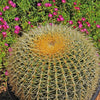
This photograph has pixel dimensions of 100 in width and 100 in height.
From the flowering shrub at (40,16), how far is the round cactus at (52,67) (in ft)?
4.83

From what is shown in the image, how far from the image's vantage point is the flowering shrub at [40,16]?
11.8 feet

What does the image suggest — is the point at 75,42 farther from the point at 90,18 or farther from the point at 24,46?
the point at 90,18

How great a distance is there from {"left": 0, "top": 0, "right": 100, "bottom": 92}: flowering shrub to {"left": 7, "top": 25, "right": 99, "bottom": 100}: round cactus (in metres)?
1.47

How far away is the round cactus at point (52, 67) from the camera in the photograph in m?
1.86

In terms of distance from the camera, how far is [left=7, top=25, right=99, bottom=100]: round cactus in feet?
6.10

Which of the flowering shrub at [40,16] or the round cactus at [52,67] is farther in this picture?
the flowering shrub at [40,16]

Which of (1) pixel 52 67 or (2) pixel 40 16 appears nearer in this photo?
(1) pixel 52 67

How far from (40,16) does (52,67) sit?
225 centimetres

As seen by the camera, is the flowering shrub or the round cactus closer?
the round cactus

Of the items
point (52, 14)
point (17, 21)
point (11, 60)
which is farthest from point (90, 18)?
point (11, 60)

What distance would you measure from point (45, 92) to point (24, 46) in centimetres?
55

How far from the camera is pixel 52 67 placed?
186 centimetres

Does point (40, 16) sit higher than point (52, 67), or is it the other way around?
point (40, 16)

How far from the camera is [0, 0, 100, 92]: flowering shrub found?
3607 millimetres
